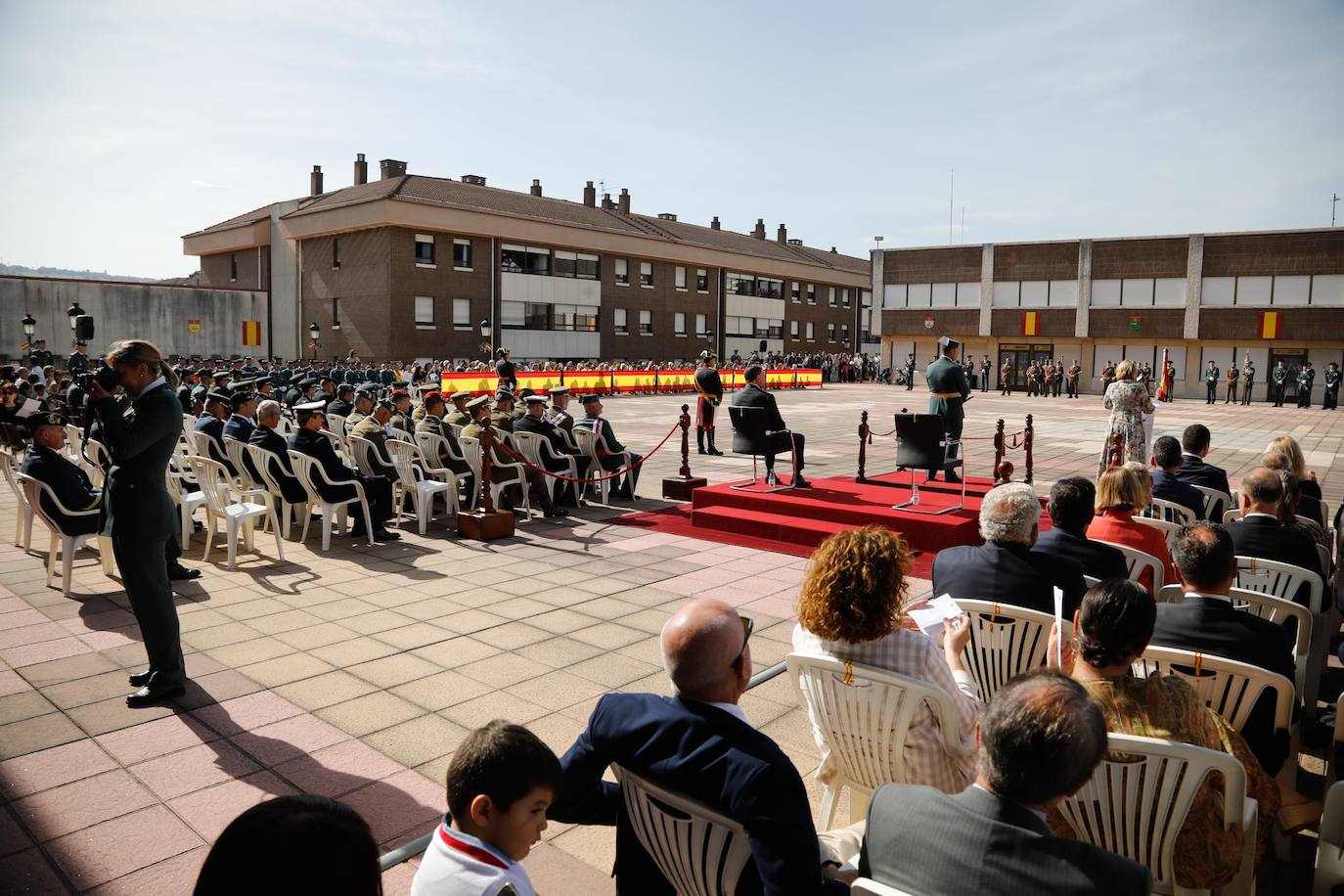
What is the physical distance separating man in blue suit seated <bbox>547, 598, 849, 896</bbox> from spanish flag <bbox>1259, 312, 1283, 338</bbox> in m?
48.1

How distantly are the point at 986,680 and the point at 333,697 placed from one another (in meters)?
3.41

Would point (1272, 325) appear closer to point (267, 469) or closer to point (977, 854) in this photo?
point (267, 469)

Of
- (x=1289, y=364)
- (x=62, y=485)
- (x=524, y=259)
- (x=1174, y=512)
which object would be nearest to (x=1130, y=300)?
(x=1289, y=364)

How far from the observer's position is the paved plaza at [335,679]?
3598 mm

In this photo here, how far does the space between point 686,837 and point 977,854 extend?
27.3 inches

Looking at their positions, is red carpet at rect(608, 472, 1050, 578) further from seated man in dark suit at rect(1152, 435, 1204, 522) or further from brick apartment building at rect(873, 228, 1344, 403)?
brick apartment building at rect(873, 228, 1344, 403)

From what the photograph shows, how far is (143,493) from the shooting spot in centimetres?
490

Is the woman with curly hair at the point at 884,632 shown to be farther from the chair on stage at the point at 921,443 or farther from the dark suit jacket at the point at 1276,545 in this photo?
the chair on stage at the point at 921,443

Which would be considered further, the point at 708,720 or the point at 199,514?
the point at 199,514

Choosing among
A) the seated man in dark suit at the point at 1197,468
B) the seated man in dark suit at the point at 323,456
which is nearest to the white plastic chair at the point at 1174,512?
the seated man in dark suit at the point at 1197,468

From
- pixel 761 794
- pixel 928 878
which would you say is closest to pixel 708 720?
pixel 761 794

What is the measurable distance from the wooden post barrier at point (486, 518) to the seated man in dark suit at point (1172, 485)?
5.94 meters

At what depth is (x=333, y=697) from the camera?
4945 mm

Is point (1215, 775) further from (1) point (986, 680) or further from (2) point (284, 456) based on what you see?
(2) point (284, 456)
